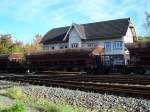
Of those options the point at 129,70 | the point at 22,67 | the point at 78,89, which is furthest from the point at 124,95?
the point at 22,67

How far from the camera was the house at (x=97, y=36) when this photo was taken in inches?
2122

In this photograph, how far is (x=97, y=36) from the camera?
56.5 meters

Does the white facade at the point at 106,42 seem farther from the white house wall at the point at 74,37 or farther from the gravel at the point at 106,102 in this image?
the gravel at the point at 106,102

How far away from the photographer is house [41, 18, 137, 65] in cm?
5391

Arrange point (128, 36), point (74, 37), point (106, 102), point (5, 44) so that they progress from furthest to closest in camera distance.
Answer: point (5, 44)
point (74, 37)
point (128, 36)
point (106, 102)

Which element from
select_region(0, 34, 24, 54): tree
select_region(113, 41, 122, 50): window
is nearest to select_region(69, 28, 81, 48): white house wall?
select_region(113, 41, 122, 50): window

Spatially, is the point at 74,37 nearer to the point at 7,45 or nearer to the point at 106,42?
the point at 106,42

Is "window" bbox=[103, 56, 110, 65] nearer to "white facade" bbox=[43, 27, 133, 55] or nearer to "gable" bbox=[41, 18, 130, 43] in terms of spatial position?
"white facade" bbox=[43, 27, 133, 55]

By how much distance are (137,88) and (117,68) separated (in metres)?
18.9

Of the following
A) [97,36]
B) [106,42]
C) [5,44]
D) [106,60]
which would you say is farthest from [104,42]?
[5,44]

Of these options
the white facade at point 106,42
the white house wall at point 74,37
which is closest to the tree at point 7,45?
the white facade at point 106,42

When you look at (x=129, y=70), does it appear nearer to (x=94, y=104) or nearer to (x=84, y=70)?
(x=84, y=70)

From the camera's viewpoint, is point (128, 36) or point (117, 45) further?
point (128, 36)

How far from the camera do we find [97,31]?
57906 millimetres
